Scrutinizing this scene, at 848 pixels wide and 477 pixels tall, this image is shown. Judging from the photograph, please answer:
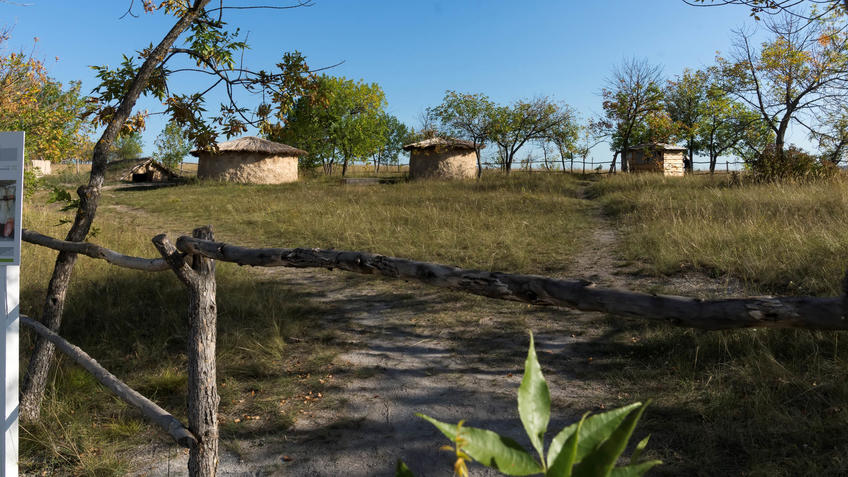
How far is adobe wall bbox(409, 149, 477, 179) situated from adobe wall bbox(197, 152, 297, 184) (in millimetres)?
8228

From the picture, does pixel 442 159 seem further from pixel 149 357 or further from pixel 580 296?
pixel 580 296

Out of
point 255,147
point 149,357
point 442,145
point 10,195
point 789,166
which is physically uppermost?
point 442,145

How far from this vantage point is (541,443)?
1.74ft

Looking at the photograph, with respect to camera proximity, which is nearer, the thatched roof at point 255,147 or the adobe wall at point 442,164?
the thatched roof at point 255,147

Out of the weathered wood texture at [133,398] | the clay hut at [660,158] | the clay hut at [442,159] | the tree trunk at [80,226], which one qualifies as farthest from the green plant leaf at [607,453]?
the clay hut at [660,158]

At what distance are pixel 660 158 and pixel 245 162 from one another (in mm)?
25268

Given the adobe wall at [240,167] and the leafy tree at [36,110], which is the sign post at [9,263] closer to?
the leafy tree at [36,110]

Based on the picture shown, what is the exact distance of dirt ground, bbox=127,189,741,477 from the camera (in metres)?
3.24

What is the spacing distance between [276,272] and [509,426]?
5597 mm

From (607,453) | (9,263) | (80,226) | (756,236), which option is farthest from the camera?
(756,236)

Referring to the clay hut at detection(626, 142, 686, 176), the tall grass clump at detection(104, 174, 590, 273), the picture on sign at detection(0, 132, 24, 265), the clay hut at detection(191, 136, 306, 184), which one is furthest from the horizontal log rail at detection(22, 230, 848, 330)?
the clay hut at detection(626, 142, 686, 176)

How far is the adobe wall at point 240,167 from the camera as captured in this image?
27.0 metres

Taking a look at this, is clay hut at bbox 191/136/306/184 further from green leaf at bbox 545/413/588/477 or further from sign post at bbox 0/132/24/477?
green leaf at bbox 545/413/588/477

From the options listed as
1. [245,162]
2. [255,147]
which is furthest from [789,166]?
[245,162]
